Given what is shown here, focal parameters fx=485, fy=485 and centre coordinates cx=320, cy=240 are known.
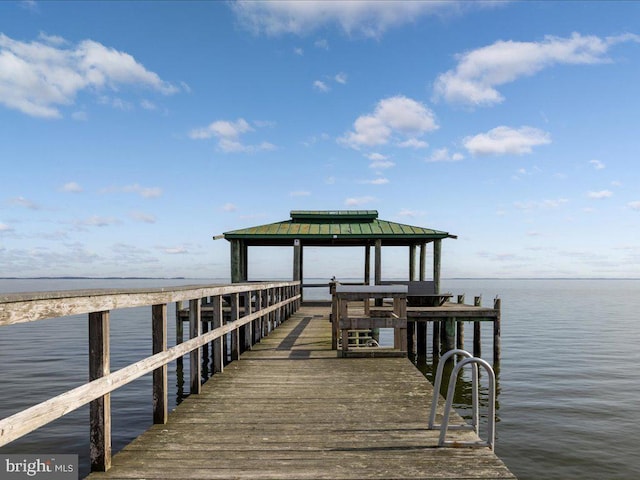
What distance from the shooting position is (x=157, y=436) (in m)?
4.71

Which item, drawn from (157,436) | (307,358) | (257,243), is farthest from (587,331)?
(157,436)

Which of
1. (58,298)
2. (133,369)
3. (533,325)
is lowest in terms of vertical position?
(533,325)

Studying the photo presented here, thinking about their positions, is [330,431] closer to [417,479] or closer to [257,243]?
[417,479]

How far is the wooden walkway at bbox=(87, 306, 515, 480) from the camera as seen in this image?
3896 mm

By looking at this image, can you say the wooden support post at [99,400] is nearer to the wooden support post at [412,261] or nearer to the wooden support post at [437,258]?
the wooden support post at [437,258]

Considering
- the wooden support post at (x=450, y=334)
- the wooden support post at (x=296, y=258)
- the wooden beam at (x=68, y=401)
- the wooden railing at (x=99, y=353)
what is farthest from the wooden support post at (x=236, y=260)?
the wooden beam at (x=68, y=401)

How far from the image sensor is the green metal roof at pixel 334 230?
69.1ft

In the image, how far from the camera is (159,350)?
494 cm

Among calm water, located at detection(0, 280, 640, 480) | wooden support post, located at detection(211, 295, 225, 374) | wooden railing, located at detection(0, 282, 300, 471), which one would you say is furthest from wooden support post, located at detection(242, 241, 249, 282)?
wooden railing, located at detection(0, 282, 300, 471)

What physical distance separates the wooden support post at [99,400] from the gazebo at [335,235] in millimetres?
16774

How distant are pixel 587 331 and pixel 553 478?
28.3 metres

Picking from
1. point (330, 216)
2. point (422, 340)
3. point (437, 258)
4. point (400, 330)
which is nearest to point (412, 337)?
point (422, 340)

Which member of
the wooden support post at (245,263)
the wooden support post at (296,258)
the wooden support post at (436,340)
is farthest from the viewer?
the wooden support post at (245,263)

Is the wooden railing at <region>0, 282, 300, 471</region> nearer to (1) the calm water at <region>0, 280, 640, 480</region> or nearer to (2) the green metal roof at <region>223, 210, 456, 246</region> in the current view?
(1) the calm water at <region>0, 280, 640, 480</region>
